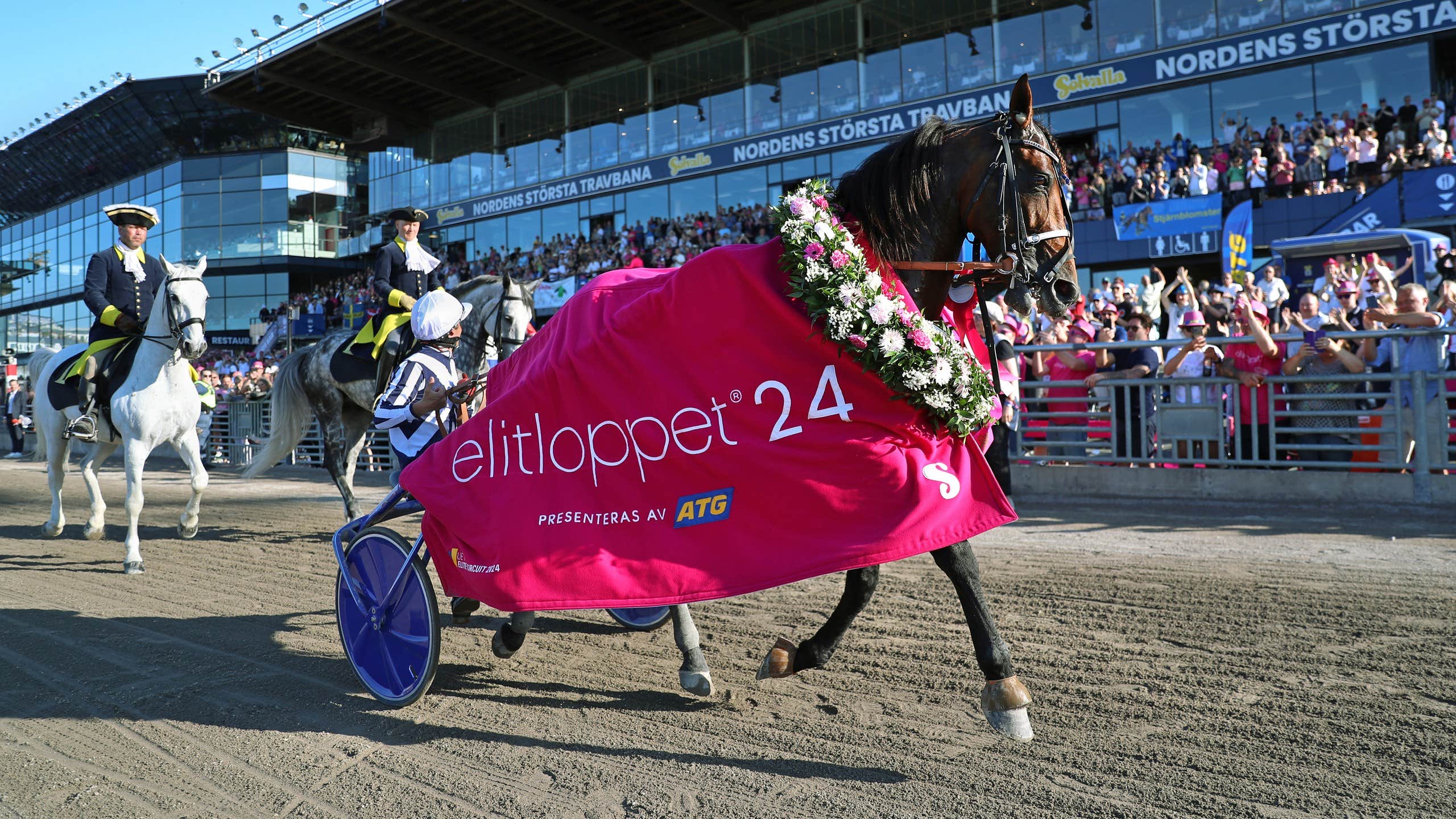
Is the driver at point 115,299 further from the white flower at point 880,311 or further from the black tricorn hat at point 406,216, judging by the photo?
the white flower at point 880,311

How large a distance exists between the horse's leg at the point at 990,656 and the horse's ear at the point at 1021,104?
157cm

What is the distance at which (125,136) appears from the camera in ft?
152

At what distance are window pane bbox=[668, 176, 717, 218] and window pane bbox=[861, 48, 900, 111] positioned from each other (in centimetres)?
550

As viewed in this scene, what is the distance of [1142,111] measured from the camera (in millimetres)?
22266

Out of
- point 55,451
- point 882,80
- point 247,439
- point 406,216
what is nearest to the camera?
point 406,216

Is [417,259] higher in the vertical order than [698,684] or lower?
higher

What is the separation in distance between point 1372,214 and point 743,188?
16492mm

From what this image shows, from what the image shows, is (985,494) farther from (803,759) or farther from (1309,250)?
(1309,250)

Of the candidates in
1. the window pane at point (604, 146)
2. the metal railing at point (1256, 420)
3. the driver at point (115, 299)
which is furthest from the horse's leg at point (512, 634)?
the window pane at point (604, 146)

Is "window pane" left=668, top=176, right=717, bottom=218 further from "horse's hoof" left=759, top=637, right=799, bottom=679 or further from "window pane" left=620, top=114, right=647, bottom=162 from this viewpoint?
"horse's hoof" left=759, top=637, right=799, bottom=679

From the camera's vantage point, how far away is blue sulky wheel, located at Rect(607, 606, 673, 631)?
519 cm

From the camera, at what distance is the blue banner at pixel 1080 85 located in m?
19.0

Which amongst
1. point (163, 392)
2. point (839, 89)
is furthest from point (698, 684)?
point (839, 89)

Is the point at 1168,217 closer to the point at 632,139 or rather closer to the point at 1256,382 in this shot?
the point at 1256,382
